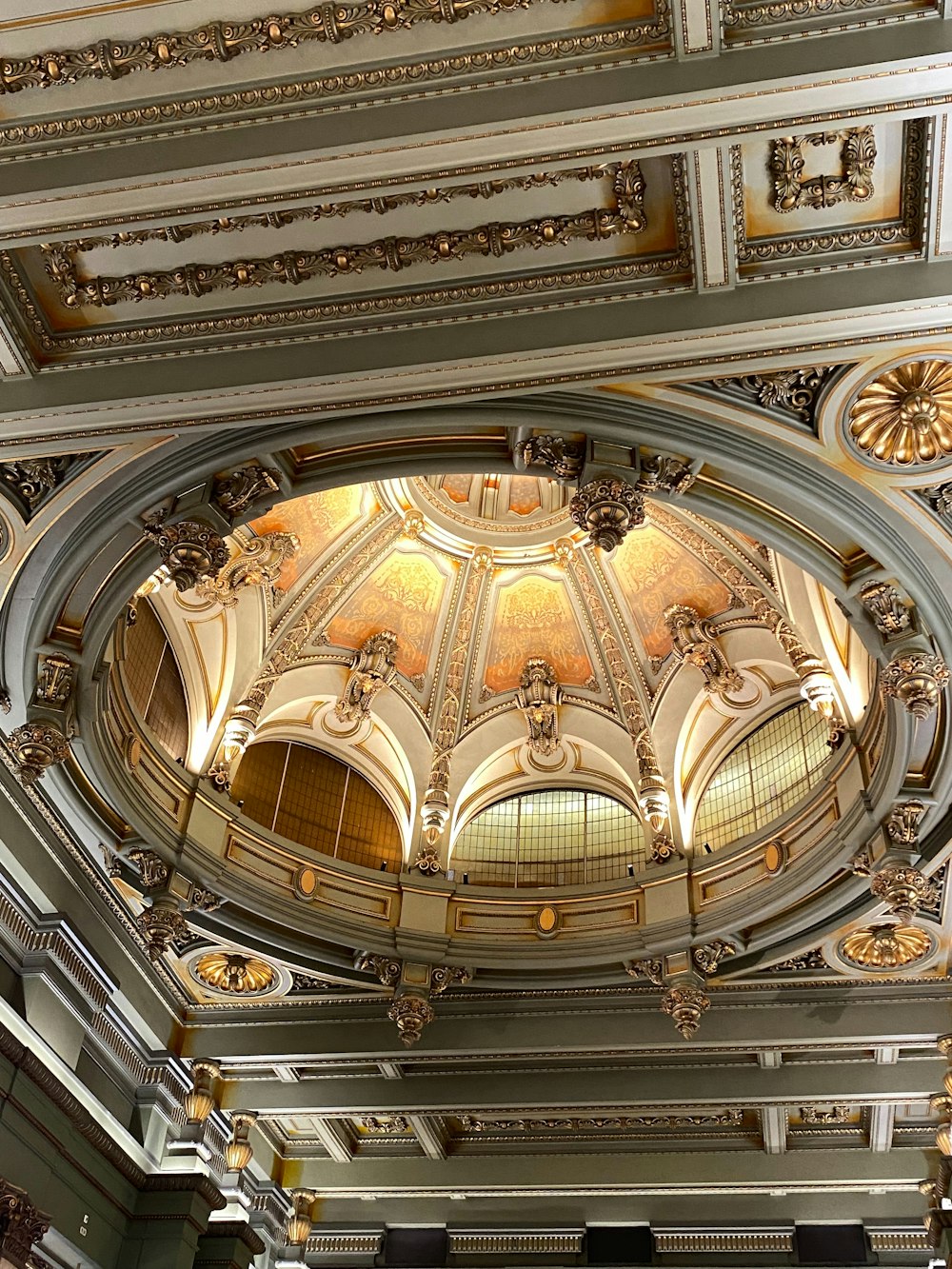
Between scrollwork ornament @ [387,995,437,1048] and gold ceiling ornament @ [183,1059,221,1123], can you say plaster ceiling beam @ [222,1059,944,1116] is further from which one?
scrollwork ornament @ [387,995,437,1048]

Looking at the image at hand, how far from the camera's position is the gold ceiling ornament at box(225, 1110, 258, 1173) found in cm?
1694

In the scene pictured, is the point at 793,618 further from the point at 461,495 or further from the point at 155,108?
the point at 155,108

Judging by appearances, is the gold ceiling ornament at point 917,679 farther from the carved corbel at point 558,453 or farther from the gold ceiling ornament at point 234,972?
the gold ceiling ornament at point 234,972

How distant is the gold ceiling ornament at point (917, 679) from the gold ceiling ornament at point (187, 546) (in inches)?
239

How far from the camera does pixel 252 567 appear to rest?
54.2ft

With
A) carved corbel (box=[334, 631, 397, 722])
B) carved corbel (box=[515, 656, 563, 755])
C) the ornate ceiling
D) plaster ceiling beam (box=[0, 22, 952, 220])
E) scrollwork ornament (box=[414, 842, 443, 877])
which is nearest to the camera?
plaster ceiling beam (box=[0, 22, 952, 220])

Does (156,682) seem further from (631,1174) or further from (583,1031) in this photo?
(631,1174)

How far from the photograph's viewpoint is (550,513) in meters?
18.1

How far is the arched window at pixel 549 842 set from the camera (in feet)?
59.1

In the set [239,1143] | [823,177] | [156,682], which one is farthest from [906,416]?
[239,1143]

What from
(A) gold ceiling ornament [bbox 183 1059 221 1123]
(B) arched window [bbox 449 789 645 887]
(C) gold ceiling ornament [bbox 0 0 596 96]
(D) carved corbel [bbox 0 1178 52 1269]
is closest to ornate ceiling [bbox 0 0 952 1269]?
(C) gold ceiling ornament [bbox 0 0 596 96]

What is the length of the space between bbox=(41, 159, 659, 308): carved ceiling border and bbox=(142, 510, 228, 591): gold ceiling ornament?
195 cm

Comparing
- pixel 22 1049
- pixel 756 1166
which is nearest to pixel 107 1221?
pixel 22 1049

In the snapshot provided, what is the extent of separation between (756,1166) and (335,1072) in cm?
589
